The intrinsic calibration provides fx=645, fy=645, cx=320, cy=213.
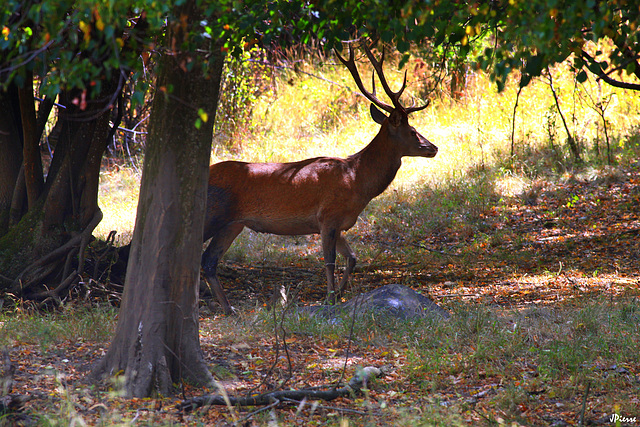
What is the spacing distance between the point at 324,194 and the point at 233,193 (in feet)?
3.53

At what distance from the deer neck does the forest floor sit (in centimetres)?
128

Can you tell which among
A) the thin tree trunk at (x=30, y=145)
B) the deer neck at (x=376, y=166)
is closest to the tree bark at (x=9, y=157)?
the thin tree trunk at (x=30, y=145)

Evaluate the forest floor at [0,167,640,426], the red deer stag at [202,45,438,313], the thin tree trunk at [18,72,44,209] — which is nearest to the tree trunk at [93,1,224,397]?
the forest floor at [0,167,640,426]

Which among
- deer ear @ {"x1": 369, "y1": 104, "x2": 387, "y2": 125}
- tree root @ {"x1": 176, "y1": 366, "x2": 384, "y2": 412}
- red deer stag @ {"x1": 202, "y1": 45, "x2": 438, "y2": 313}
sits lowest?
tree root @ {"x1": 176, "y1": 366, "x2": 384, "y2": 412}

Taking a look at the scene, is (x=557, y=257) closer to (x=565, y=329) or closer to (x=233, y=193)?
(x=565, y=329)

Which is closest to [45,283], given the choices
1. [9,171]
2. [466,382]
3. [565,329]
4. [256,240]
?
[9,171]

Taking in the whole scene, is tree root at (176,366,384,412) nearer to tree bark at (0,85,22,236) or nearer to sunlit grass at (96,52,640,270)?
tree bark at (0,85,22,236)

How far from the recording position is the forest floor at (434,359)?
3.99 metres

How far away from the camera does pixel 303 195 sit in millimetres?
7668

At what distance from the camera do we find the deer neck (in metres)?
7.89

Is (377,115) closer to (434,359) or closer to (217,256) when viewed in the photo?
(217,256)

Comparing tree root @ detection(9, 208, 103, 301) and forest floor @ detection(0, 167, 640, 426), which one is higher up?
tree root @ detection(9, 208, 103, 301)

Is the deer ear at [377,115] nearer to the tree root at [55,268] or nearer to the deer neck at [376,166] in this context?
the deer neck at [376,166]

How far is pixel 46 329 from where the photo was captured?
18.7 feet
